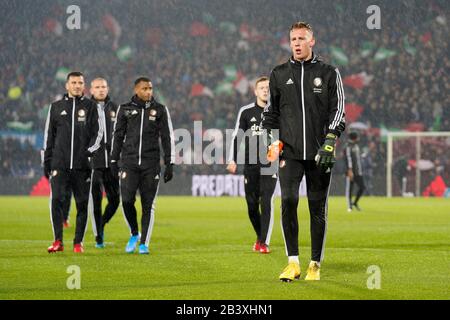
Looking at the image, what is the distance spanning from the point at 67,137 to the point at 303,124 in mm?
4697

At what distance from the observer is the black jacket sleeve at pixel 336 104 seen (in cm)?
953

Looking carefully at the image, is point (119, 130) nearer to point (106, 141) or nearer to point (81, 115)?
point (81, 115)

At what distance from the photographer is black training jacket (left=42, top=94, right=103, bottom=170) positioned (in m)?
13.4

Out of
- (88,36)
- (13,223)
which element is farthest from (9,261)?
(88,36)

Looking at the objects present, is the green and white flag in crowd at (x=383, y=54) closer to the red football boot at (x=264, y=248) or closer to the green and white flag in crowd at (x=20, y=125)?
the green and white flag in crowd at (x=20, y=125)

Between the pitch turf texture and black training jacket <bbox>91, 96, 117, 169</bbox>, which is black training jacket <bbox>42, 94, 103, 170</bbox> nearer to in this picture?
the pitch turf texture

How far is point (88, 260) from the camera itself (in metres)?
12.1

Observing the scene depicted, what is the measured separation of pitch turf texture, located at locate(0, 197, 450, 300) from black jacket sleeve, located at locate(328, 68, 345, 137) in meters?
1.47

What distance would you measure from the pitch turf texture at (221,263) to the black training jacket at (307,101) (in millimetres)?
1296

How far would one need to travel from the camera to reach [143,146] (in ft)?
43.3

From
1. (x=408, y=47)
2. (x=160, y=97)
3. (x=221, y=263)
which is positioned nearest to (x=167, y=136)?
(x=221, y=263)
